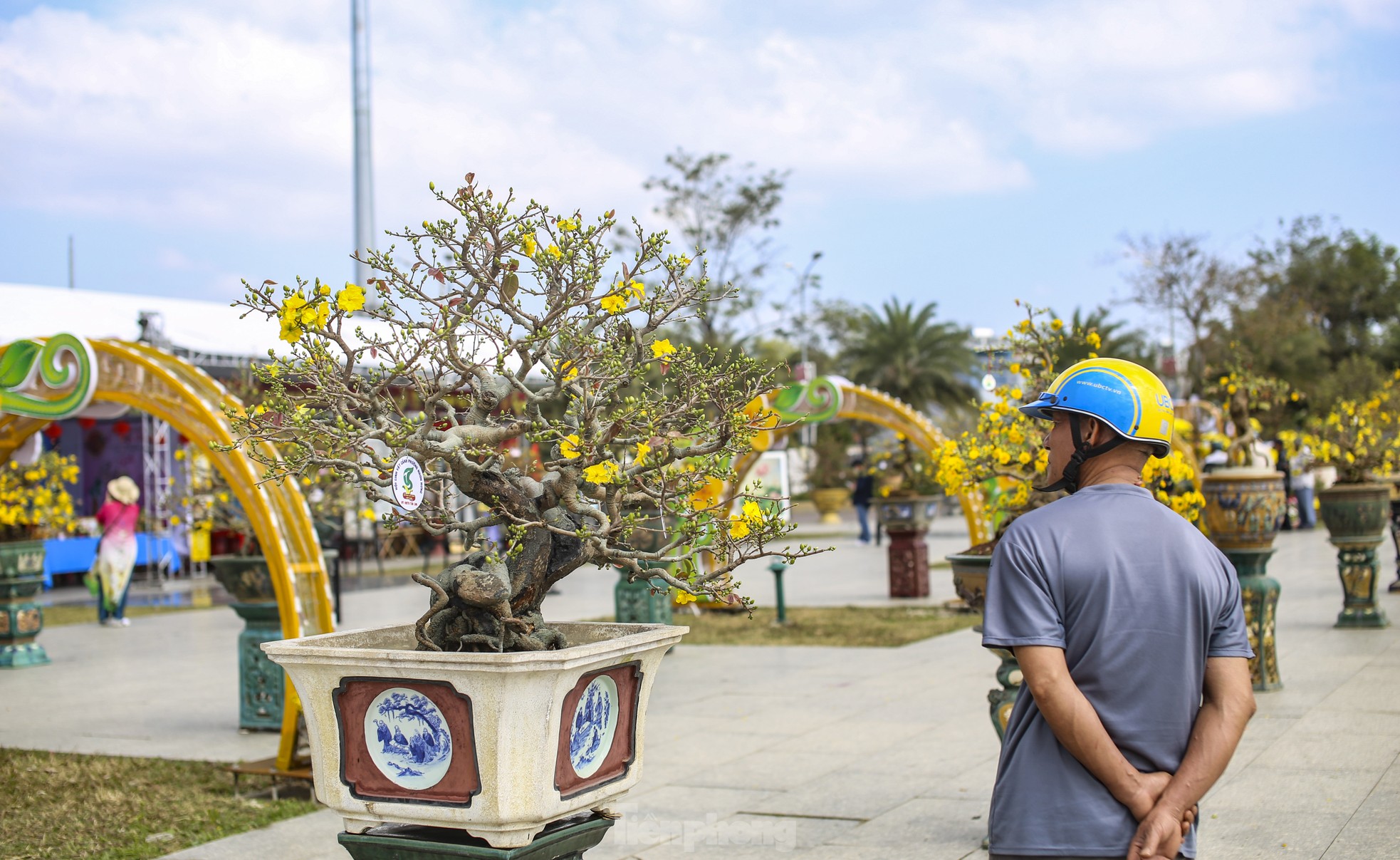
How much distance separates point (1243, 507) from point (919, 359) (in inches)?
1225

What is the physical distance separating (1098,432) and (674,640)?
5.56 feet

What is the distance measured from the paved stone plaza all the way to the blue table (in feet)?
22.0

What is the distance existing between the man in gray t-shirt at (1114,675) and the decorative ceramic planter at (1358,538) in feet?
29.8

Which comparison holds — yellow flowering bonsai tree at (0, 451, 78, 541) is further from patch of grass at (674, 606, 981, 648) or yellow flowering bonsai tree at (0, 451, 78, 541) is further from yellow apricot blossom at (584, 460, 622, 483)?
yellow apricot blossom at (584, 460, 622, 483)

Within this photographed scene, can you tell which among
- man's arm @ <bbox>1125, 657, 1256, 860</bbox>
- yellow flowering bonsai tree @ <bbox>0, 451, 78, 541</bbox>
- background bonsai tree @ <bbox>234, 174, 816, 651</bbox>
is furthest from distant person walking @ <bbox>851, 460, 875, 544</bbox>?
man's arm @ <bbox>1125, 657, 1256, 860</bbox>

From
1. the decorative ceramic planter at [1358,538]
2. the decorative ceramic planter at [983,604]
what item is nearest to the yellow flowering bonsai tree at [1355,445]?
the decorative ceramic planter at [1358,538]

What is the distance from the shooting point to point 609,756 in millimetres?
3613

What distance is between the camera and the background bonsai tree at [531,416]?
139 inches

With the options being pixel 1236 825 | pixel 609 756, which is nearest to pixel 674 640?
pixel 609 756

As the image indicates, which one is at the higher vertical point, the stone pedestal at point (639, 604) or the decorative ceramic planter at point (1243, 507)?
the decorative ceramic planter at point (1243, 507)

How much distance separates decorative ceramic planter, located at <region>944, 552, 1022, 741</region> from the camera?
5051mm

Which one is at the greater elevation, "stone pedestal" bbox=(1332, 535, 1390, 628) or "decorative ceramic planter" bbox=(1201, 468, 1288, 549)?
"decorative ceramic planter" bbox=(1201, 468, 1288, 549)

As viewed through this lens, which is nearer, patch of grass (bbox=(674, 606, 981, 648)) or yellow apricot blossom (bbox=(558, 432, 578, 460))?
yellow apricot blossom (bbox=(558, 432, 578, 460))

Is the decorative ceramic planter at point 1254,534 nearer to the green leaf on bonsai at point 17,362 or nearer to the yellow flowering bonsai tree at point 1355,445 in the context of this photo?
the yellow flowering bonsai tree at point 1355,445
